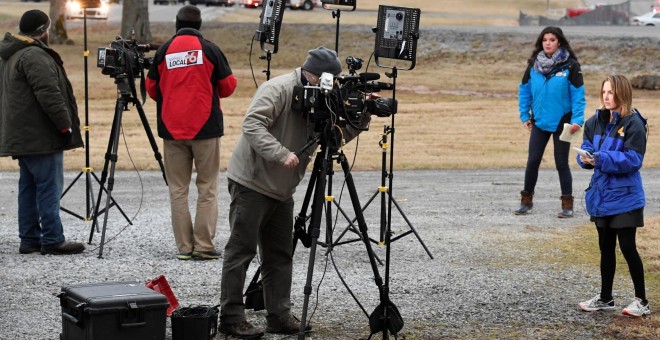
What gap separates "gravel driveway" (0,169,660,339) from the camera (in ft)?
24.5

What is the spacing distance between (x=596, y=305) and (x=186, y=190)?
3583 mm

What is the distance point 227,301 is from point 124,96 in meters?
3.29

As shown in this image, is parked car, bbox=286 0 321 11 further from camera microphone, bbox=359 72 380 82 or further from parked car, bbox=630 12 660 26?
camera microphone, bbox=359 72 380 82

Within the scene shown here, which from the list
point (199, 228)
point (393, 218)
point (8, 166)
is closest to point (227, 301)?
point (199, 228)

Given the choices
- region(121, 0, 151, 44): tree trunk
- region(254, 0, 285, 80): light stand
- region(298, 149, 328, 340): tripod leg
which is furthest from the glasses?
region(121, 0, 151, 44): tree trunk

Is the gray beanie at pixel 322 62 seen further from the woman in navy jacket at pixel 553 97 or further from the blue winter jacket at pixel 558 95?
the blue winter jacket at pixel 558 95

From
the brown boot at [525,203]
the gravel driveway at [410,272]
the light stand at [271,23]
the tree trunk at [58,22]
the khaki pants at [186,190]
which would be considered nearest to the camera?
the gravel driveway at [410,272]

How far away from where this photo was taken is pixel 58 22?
4303 centimetres

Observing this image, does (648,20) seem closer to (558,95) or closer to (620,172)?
(558,95)

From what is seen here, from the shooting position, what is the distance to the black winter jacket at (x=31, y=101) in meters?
9.02

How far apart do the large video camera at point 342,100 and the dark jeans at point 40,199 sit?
3.32 m

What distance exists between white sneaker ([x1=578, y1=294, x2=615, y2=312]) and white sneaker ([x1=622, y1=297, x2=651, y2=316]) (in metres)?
0.16

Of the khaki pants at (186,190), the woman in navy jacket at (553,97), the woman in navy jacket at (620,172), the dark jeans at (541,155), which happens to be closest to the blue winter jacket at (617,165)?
the woman in navy jacket at (620,172)

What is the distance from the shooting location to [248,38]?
43906 millimetres
